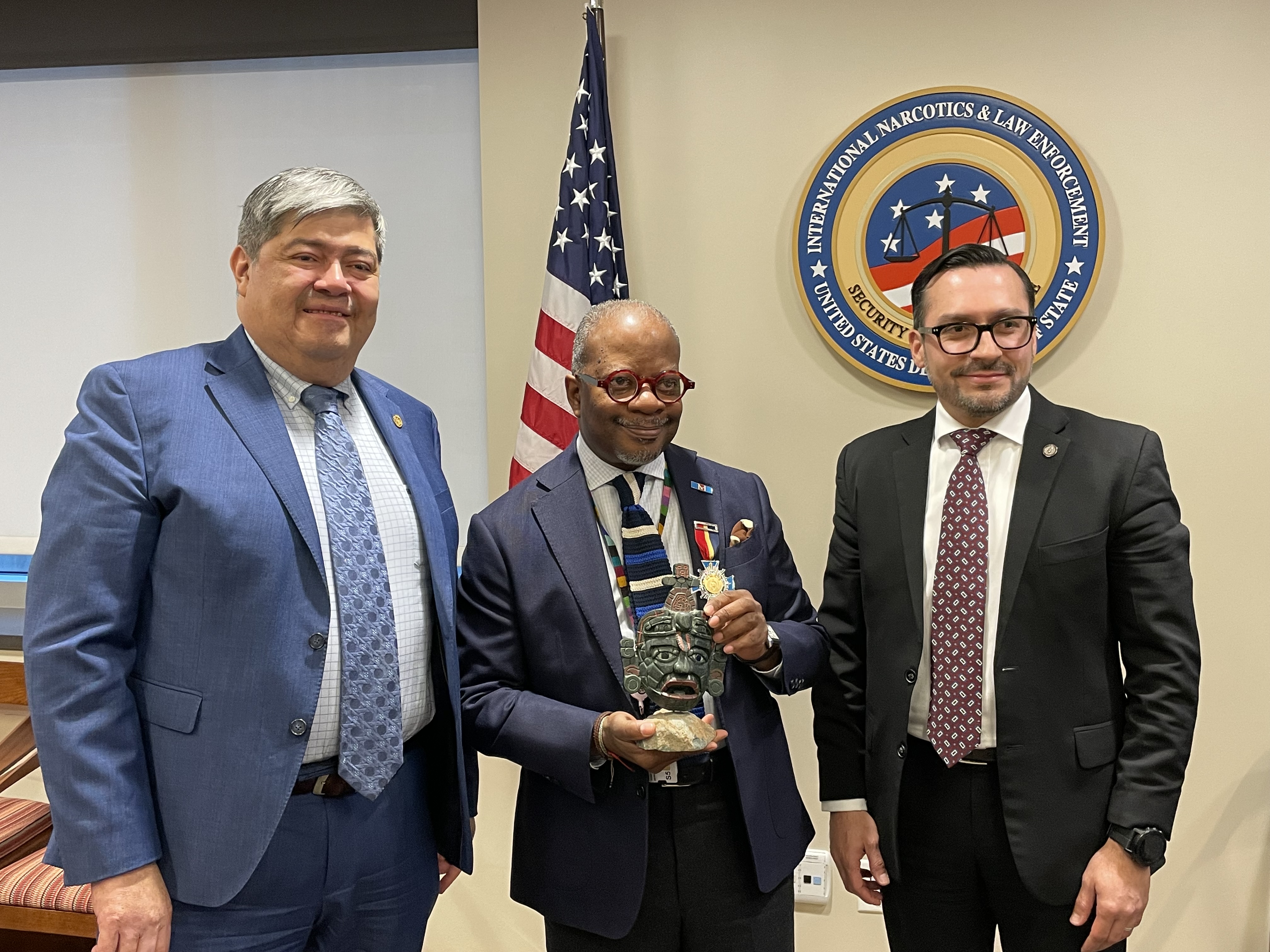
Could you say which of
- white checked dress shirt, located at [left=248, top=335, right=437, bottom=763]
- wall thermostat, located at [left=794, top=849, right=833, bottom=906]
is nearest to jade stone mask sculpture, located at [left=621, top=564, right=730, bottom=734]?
white checked dress shirt, located at [left=248, top=335, right=437, bottom=763]

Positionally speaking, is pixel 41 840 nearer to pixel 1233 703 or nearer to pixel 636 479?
pixel 636 479

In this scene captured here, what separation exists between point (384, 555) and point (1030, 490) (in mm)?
1094

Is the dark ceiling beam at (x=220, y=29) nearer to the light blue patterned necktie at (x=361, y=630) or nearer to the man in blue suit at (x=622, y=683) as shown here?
the man in blue suit at (x=622, y=683)

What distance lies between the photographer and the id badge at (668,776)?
5.20 feet

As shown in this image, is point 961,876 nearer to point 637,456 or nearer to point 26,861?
point 637,456

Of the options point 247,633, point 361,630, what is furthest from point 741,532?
point 247,633

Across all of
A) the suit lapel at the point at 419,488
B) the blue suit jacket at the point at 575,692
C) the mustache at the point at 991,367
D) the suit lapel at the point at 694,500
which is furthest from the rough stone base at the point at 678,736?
the mustache at the point at 991,367

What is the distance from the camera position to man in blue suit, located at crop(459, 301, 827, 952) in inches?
61.1

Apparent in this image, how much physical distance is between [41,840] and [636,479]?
80.7 inches

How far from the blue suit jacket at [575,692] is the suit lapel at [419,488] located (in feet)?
0.27

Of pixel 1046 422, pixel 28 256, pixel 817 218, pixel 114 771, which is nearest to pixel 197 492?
pixel 114 771

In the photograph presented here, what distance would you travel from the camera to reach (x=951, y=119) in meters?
2.60

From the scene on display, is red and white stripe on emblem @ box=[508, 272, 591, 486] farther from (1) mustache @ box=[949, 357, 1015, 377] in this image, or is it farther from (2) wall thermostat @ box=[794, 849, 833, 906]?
(2) wall thermostat @ box=[794, 849, 833, 906]

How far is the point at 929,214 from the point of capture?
263 centimetres
